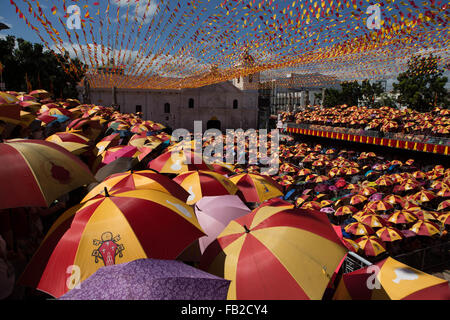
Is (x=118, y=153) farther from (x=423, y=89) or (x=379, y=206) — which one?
(x=423, y=89)

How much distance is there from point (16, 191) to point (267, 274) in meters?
2.16

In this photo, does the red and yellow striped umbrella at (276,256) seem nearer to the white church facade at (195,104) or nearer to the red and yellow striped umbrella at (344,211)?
the red and yellow striped umbrella at (344,211)

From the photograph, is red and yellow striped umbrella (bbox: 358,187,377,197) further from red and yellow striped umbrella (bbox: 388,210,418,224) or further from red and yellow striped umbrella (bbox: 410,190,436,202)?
red and yellow striped umbrella (bbox: 388,210,418,224)

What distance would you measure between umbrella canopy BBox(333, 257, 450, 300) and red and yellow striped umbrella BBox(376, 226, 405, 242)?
17.0 feet

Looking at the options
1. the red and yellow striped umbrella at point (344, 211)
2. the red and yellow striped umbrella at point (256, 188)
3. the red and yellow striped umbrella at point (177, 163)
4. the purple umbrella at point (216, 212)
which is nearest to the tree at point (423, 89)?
the red and yellow striped umbrella at point (344, 211)

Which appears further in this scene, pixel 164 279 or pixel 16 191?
pixel 16 191

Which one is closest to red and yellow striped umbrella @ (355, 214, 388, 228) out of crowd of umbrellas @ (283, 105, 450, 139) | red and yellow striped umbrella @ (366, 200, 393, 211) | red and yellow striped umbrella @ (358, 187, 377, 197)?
red and yellow striped umbrella @ (366, 200, 393, 211)

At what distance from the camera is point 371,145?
1023 inches

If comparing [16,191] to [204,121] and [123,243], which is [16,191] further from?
[204,121]

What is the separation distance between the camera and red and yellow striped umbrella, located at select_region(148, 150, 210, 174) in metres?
6.21

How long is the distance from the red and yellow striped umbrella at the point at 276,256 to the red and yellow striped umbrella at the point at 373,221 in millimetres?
5739

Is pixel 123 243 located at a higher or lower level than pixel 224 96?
lower

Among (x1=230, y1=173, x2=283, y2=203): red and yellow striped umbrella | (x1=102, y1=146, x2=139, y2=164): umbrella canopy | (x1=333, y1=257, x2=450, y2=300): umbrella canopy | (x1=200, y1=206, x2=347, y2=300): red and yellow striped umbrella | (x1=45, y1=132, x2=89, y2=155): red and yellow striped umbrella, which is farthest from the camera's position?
(x1=230, y1=173, x2=283, y2=203): red and yellow striped umbrella
